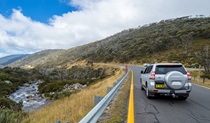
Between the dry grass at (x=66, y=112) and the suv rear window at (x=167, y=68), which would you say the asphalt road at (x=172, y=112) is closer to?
the suv rear window at (x=167, y=68)

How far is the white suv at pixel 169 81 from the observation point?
815cm

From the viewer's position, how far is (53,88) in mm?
29094

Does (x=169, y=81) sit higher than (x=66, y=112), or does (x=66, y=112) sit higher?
(x=169, y=81)

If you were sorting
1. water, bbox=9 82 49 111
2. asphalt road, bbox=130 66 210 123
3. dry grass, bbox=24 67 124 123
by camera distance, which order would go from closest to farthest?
asphalt road, bbox=130 66 210 123, dry grass, bbox=24 67 124 123, water, bbox=9 82 49 111

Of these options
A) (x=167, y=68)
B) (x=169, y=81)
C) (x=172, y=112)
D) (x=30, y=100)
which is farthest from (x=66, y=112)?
(x=30, y=100)

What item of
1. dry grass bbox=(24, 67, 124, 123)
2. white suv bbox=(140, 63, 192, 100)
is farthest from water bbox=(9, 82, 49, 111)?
white suv bbox=(140, 63, 192, 100)

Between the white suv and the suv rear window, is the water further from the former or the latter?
the suv rear window

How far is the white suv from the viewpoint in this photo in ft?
26.7

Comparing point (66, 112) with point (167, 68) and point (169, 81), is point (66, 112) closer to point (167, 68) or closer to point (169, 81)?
point (169, 81)

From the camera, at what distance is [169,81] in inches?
321

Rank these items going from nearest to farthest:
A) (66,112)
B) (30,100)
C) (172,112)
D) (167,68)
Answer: (172,112), (66,112), (167,68), (30,100)

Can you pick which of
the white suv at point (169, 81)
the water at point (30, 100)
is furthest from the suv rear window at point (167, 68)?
the water at point (30, 100)

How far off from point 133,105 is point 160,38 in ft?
217

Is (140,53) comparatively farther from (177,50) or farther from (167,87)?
(167,87)
